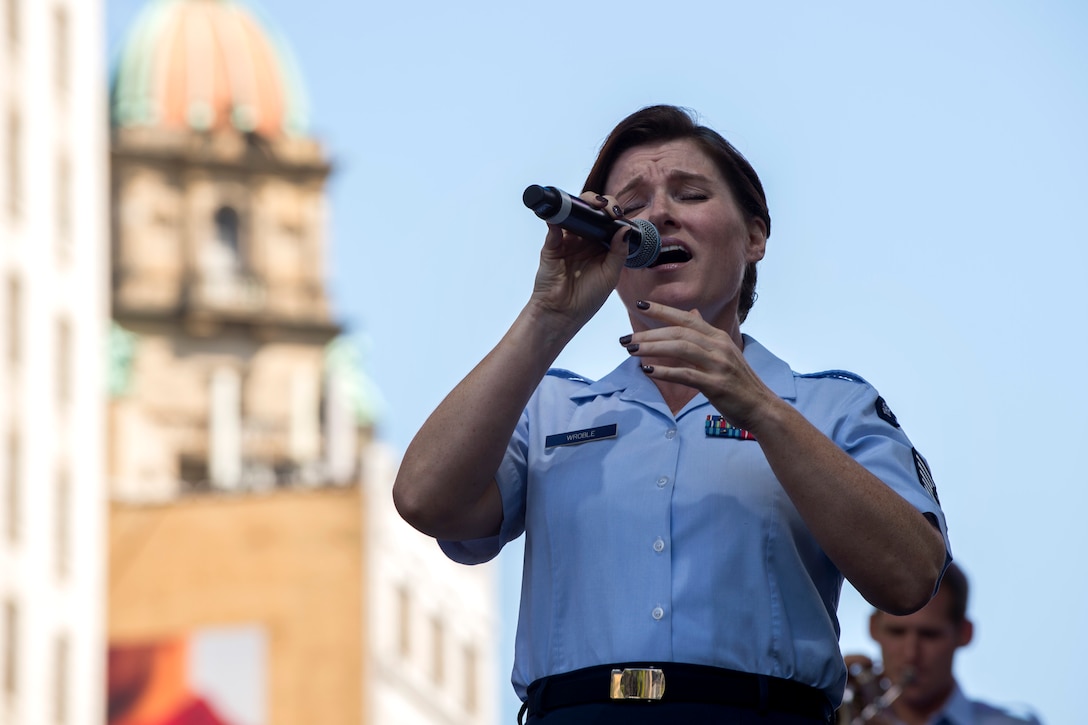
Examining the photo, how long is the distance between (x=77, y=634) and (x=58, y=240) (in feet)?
20.5

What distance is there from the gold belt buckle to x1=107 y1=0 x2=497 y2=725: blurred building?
42.2m

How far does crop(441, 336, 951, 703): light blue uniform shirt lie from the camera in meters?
3.69

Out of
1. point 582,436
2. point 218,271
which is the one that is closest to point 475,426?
point 582,436

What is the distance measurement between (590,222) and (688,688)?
29.6 inches

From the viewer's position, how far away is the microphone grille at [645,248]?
3900 mm

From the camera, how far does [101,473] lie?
39.5 metres

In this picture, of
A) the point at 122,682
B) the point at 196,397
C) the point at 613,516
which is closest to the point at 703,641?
the point at 613,516

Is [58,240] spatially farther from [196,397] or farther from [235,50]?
[235,50]

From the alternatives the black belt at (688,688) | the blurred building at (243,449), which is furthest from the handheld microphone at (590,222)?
the blurred building at (243,449)

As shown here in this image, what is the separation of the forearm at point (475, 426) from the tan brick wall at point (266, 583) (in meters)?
43.2

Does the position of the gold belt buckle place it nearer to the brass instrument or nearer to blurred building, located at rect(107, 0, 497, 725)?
the brass instrument

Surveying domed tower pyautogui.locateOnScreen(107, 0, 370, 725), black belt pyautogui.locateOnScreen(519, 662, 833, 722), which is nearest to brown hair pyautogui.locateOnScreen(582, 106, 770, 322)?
black belt pyautogui.locateOnScreen(519, 662, 833, 722)

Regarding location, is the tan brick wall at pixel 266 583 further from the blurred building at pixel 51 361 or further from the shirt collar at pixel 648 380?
the shirt collar at pixel 648 380

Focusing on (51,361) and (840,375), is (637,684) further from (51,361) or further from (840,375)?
(51,361)
